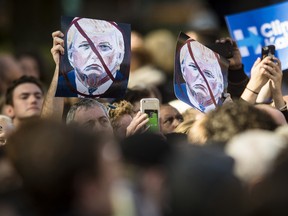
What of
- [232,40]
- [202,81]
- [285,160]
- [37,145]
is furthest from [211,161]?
[232,40]

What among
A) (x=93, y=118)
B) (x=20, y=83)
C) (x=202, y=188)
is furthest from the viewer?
(x=20, y=83)

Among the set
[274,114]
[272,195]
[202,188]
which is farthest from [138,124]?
[272,195]

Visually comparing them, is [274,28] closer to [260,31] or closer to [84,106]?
[260,31]

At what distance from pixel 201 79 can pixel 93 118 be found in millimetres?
822

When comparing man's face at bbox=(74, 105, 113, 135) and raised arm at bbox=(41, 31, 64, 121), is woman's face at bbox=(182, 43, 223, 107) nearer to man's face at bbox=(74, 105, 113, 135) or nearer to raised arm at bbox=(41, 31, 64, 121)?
man's face at bbox=(74, 105, 113, 135)

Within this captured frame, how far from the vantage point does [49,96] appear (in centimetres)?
793

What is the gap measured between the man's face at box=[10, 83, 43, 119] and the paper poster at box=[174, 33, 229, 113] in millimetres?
2045

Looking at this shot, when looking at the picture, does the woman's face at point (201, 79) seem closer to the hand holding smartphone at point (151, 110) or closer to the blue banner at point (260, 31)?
the hand holding smartphone at point (151, 110)

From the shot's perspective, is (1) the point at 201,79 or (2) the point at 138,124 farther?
(1) the point at 201,79

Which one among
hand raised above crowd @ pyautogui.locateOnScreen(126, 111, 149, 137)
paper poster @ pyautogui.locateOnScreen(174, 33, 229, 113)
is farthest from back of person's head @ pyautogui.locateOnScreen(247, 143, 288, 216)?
paper poster @ pyautogui.locateOnScreen(174, 33, 229, 113)

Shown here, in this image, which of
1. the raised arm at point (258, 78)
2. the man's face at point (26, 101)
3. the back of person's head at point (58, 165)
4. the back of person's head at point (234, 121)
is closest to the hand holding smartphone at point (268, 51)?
the raised arm at point (258, 78)

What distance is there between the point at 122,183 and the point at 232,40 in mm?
3778

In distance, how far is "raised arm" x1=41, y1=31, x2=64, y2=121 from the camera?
775 cm

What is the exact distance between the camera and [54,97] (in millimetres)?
7895
